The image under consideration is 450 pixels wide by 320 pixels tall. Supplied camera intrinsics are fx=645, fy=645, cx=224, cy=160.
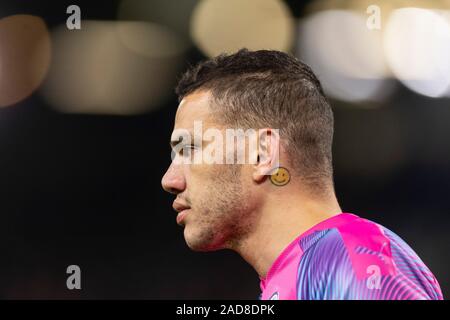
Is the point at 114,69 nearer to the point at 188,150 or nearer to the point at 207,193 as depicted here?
the point at 188,150

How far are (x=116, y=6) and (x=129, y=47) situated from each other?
0.45 meters

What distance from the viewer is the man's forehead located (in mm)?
2463

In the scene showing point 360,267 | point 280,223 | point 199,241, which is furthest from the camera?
point 199,241

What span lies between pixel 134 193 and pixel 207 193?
15.5 ft

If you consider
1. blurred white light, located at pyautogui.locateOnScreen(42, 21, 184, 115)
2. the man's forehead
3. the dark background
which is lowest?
the dark background

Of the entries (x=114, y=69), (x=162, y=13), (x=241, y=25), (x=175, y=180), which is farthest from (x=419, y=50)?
(x=175, y=180)

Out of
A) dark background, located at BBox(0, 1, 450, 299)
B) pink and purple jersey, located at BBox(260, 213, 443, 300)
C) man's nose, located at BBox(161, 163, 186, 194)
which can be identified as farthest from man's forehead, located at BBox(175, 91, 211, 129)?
dark background, located at BBox(0, 1, 450, 299)

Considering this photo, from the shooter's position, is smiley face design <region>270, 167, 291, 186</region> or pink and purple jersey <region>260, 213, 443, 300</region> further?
smiley face design <region>270, 167, 291, 186</region>

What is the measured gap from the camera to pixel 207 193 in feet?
7.89

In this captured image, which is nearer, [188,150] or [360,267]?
[360,267]

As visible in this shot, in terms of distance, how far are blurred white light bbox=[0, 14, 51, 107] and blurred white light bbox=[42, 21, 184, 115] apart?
16 cm

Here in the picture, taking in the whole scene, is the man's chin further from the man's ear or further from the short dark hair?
the short dark hair

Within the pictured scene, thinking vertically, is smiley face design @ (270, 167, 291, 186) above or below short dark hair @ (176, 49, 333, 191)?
below

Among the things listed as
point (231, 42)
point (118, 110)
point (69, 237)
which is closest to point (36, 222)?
point (69, 237)
